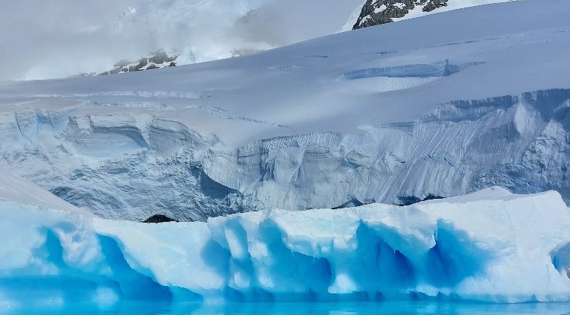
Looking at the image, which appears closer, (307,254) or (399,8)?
(307,254)

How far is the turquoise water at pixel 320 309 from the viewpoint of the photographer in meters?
6.39

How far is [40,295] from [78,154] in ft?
12.1

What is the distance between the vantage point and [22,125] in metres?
10.8

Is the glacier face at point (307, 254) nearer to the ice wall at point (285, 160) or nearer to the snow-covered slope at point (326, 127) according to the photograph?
the ice wall at point (285, 160)

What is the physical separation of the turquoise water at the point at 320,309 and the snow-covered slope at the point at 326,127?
2.17 m

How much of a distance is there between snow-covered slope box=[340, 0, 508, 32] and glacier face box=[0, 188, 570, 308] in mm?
31307

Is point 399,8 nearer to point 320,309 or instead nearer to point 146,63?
point 146,63

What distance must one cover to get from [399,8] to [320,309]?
3415cm

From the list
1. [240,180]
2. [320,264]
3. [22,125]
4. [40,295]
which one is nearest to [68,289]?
[40,295]

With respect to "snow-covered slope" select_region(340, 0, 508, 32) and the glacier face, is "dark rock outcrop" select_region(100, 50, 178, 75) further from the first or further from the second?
the glacier face

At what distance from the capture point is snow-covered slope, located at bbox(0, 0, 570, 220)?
8.95 meters

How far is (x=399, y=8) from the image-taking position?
3941 cm

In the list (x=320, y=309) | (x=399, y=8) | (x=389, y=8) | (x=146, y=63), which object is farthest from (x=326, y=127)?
(x=146, y=63)

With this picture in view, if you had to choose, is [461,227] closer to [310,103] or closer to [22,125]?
[310,103]
